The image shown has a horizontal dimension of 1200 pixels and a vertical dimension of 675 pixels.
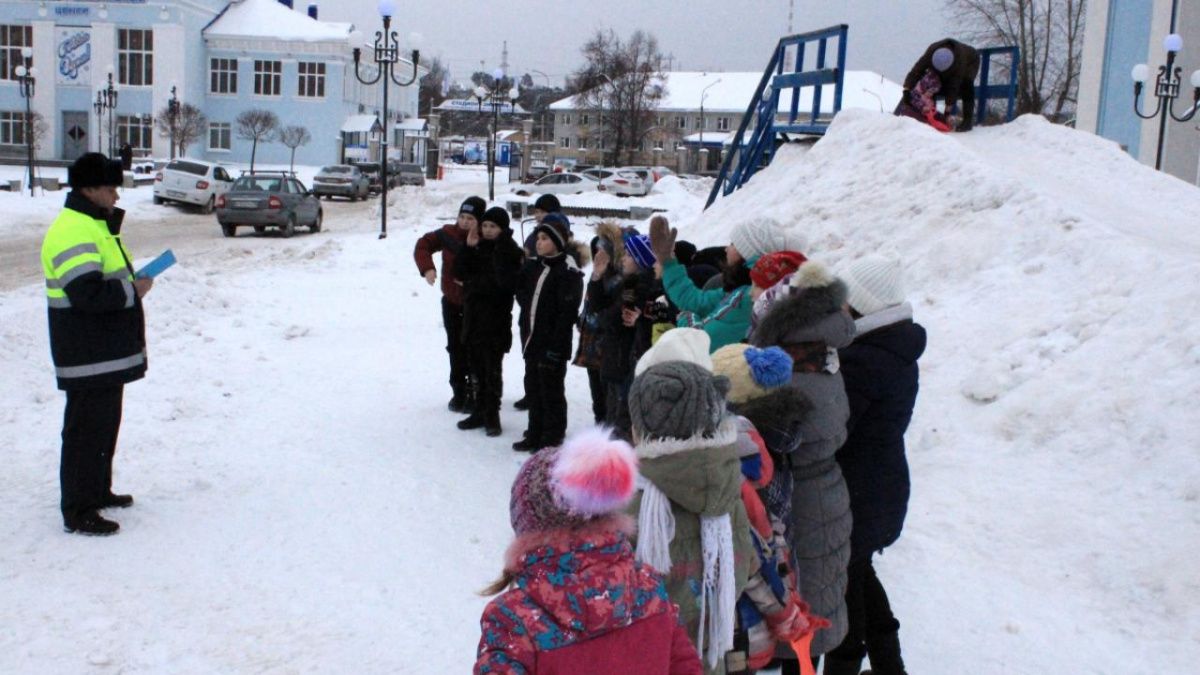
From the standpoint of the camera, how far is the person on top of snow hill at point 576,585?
218 cm

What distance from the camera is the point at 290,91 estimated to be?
64.5 metres

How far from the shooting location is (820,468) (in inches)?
139

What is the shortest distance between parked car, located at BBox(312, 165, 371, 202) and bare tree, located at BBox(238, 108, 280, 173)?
1661 centimetres

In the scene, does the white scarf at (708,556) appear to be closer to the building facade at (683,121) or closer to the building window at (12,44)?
the building window at (12,44)

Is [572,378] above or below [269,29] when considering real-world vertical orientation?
below

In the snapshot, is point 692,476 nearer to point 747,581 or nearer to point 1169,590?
point 747,581

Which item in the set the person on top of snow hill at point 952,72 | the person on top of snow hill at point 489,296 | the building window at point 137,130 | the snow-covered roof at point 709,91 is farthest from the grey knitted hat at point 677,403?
the snow-covered roof at point 709,91

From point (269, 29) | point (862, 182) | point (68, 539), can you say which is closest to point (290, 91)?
point (269, 29)

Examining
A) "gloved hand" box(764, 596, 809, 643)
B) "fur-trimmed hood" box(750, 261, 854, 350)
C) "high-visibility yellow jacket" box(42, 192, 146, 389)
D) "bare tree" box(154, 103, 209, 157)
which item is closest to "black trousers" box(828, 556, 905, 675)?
"gloved hand" box(764, 596, 809, 643)

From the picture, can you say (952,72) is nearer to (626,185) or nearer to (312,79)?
(626,185)

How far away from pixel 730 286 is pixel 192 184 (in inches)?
1189

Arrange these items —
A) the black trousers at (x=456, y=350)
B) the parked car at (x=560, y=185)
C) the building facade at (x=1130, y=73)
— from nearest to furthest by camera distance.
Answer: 1. the black trousers at (x=456, y=350)
2. the building facade at (x=1130, y=73)
3. the parked car at (x=560, y=185)

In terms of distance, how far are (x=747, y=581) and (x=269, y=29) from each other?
68.0 metres

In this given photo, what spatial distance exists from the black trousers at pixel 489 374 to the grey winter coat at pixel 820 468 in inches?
151
